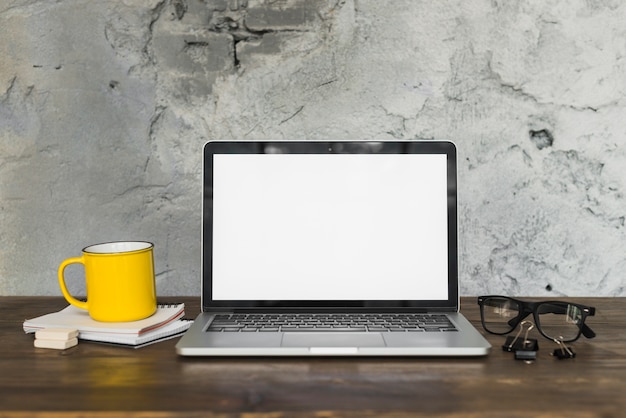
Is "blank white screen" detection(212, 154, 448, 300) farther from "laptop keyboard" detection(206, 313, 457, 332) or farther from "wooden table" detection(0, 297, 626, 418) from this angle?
"wooden table" detection(0, 297, 626, 418)

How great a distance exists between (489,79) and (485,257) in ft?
1.35

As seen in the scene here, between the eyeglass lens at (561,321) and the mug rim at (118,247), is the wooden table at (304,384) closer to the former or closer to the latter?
the eyeglass lens at (561,321)

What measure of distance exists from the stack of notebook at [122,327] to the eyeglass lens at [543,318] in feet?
1.85

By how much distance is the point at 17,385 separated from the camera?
0.76m

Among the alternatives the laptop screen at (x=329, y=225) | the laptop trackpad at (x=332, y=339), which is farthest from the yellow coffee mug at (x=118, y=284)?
the laptop trackpad at (x=332, y=339)

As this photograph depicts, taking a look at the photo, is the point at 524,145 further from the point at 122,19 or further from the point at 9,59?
the point at 9,59

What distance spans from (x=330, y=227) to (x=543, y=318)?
1.48 ft

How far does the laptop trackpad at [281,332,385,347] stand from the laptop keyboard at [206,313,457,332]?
0.02 m

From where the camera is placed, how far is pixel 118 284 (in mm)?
970

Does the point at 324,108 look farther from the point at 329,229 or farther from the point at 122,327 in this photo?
the point at 122,327

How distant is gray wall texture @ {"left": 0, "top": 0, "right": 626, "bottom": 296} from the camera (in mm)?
1241

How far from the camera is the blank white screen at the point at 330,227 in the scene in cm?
106

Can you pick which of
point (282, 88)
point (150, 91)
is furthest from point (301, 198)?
point (150, 91)

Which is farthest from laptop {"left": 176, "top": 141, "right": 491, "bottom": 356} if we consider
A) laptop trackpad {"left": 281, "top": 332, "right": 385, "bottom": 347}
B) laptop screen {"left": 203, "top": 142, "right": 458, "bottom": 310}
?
laptop trackpad {"left": 281, "top": 332, "right": 385, "bottom": 347}
